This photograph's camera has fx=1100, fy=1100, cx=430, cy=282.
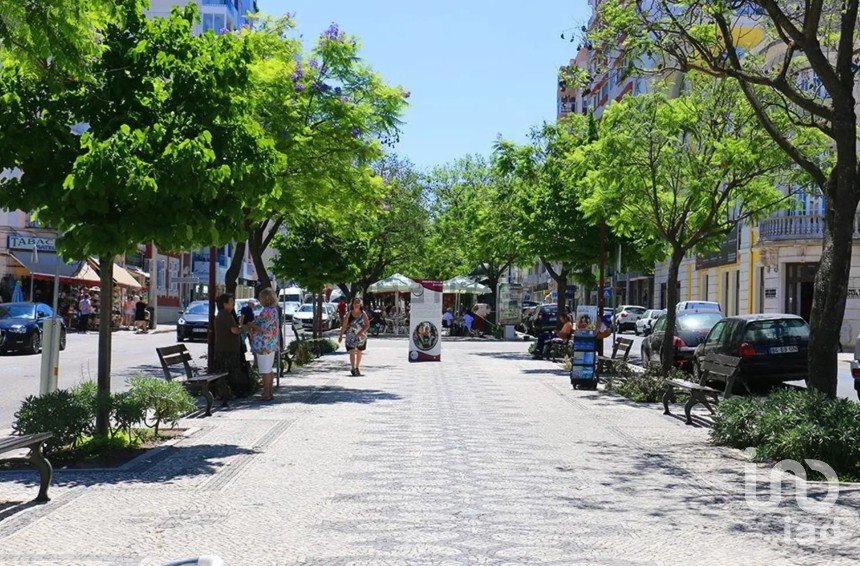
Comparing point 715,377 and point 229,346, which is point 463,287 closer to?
point 229,346

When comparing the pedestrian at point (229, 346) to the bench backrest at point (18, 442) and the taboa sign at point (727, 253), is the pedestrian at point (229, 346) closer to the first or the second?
the bench backrest at point (18, 442)

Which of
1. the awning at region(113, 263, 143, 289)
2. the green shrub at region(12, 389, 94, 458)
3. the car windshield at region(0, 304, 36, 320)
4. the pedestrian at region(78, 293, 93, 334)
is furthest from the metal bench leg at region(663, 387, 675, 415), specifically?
the awning at region(113, 263, 143, 289)

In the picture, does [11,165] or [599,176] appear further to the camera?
[599,176]

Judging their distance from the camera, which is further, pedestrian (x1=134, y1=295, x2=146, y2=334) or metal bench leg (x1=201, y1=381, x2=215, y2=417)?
pedestrian (x1=134, y1=295, x2=146, y2=334)

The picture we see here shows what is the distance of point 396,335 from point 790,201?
36723 millimetres

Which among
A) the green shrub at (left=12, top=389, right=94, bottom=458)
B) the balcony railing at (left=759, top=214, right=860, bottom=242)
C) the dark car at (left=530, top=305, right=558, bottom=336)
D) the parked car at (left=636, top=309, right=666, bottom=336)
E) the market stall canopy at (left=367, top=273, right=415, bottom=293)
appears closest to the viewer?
the green shrub at (left=12, top=389, right=94, bottom=458)

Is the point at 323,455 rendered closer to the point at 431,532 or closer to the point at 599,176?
the point at 431,532

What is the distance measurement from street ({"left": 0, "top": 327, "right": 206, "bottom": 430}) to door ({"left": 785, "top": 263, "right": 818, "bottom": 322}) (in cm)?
2250

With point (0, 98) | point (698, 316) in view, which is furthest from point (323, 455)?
point (698, 316)

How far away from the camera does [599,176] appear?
20797 mm

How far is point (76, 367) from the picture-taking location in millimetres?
24375

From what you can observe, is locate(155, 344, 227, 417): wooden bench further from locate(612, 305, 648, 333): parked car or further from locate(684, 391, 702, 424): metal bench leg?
locate(612, 305, 648, 333): parked car

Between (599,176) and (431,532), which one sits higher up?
(599,176)

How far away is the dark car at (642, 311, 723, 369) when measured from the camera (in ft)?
77.3
